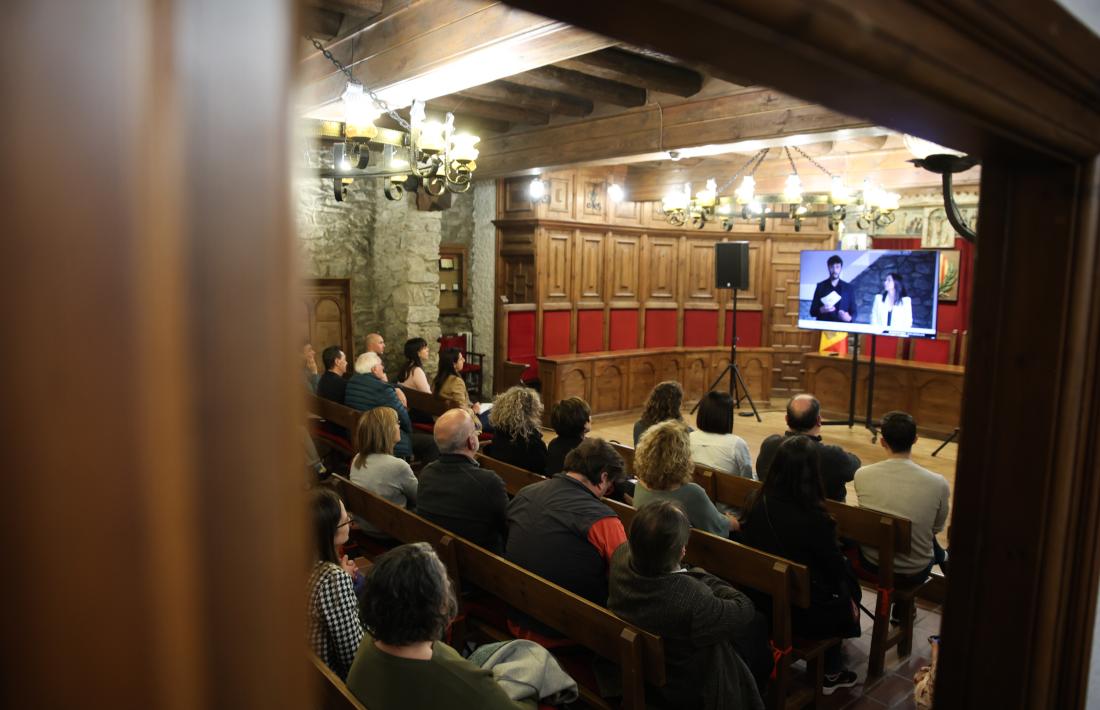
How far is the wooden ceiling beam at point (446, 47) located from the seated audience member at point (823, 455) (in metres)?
2.09

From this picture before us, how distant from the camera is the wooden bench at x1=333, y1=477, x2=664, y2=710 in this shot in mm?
1970

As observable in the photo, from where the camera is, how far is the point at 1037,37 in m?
0.93

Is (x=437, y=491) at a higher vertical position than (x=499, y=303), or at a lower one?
lower

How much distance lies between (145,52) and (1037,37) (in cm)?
106

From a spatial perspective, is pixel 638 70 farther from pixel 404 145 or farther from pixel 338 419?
pixel 338 419

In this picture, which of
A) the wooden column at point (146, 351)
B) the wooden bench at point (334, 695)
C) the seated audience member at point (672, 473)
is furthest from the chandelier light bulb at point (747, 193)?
the wooden column at point (146, 351)

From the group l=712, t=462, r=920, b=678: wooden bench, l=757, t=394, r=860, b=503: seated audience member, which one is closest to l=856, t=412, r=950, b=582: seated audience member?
l=712, t=462, r=920, b=678: wooden bench

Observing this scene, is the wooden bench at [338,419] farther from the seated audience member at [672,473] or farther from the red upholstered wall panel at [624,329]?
the red upholstered wall panel at [624,329]

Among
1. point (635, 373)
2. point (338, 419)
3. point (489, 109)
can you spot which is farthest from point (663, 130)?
point (635, 373)

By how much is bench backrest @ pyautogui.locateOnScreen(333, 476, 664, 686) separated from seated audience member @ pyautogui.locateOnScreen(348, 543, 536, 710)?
43cm

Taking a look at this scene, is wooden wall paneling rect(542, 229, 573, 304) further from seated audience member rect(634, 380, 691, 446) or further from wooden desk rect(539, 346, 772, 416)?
seated audience member rect(634, 380, 691, 446)

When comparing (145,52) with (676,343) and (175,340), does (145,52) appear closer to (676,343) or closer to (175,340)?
(175,340)

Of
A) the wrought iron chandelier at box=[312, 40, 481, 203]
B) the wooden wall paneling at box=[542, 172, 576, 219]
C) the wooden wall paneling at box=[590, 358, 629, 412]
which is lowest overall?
the wooden wall paneling at box=[590, 358, 629, 412]

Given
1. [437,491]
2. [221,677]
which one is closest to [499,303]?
[437,491]
